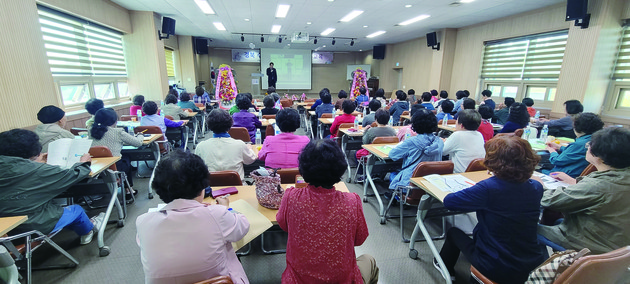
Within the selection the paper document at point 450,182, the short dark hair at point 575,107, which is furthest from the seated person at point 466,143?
the short dark hair at point 575,107

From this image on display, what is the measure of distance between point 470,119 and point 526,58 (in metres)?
6.33

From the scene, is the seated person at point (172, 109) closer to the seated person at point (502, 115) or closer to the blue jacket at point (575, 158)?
the blue jacket at point (575, 158)

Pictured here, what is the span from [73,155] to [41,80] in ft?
8.85

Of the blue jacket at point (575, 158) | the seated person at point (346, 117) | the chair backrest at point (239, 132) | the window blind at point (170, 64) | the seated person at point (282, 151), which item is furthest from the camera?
the window blind at point (170, 64)

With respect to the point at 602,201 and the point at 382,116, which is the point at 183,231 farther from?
the point at 382,116

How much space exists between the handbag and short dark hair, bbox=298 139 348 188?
0.46 m

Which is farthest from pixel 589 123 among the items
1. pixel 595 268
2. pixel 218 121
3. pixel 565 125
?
pixel 218 121

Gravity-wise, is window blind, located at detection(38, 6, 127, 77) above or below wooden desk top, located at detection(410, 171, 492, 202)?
above

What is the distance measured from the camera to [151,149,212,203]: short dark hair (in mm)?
1191

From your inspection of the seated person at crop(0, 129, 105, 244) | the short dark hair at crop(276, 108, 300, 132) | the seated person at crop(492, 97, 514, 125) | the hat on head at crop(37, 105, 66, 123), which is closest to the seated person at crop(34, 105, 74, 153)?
the hat on head at crop(37, 105, 66, 123)

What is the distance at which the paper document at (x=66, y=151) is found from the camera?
7.66ft

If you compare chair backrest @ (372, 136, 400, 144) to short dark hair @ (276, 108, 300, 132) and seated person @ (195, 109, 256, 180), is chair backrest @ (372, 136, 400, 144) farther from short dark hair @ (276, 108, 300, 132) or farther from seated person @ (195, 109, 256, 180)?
seated person @ (195, 109, 256, 180)

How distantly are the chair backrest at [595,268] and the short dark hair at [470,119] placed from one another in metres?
1.84

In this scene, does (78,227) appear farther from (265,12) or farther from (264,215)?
(265,12)
